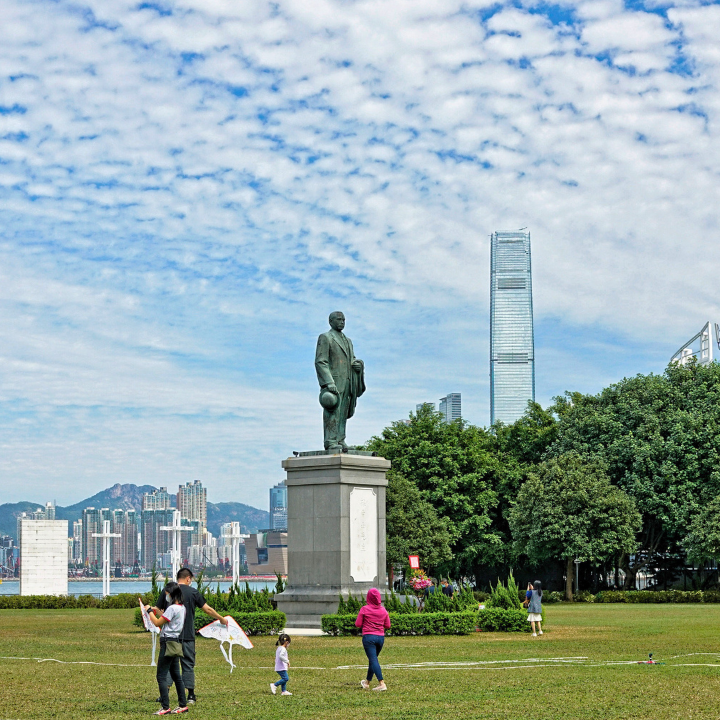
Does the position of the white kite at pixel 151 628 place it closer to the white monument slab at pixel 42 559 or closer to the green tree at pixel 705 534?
the green tree at pixel 705 534

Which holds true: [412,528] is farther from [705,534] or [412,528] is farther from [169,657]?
[169,657]

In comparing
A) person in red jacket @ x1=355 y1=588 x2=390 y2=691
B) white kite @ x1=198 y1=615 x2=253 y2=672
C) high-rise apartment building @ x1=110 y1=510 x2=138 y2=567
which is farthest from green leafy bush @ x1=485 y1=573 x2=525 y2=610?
high-rise apartment building @ x1=110 y1=510 x2=138 y2=567

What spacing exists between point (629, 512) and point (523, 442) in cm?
1226

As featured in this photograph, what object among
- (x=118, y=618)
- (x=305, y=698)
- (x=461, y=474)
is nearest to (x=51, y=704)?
(x=305, y=698)

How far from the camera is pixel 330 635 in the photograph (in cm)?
2470

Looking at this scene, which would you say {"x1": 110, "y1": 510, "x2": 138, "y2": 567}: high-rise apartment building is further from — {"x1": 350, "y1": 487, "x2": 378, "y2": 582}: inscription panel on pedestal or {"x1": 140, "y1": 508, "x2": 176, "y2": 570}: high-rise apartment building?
{"x1": 350, "y1": 487, "x2": 378, "y2": 582}: inscription panel on pedestal

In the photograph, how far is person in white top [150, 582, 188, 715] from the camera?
13008mm

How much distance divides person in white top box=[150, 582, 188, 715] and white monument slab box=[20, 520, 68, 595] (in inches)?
1631

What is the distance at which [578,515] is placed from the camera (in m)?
50.3

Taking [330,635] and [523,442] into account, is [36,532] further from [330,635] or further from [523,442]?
[330,635]

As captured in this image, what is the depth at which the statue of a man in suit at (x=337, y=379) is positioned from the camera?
2717 cm

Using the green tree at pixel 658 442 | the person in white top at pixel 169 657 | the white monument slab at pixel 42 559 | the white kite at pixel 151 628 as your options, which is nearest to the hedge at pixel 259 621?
the white kite at pixel 151 628

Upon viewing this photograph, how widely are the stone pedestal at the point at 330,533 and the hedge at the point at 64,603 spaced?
807 inches

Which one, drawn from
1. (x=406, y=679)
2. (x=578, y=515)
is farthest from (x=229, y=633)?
(x=578, y=515)
